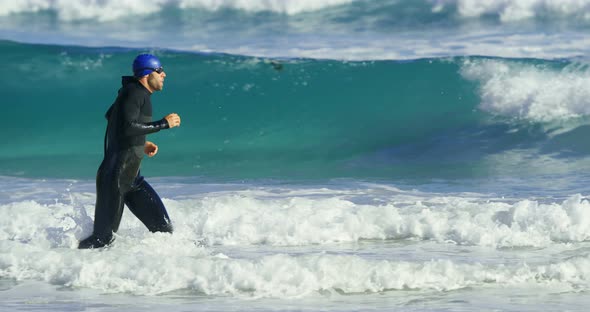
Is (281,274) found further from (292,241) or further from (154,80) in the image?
(292,241)

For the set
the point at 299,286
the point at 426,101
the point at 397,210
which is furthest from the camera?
the point at 426,101

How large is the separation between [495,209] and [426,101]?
8533 mm

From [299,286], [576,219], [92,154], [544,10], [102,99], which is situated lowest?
[299,286]

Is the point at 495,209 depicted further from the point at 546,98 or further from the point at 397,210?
the point at 546,98

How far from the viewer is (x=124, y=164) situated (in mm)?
7562

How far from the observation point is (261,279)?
281 inches

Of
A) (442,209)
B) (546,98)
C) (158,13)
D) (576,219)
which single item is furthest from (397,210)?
(158,13)

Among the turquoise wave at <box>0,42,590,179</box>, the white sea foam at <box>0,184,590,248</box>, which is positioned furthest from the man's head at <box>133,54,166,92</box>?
the turquoise wave at <box>0,42,590,179</box>

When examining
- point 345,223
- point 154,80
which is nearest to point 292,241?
point 345,223

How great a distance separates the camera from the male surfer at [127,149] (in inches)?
293

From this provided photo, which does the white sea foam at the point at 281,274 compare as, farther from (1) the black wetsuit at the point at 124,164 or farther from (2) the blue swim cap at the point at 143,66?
(2) the blue swim cap at the point at 143,66

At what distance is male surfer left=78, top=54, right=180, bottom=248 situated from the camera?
745cm

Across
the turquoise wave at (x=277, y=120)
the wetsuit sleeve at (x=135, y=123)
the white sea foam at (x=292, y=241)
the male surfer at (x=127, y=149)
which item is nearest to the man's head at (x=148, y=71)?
the male surfer at (x=127, y=149)

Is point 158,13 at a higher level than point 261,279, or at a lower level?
higher
